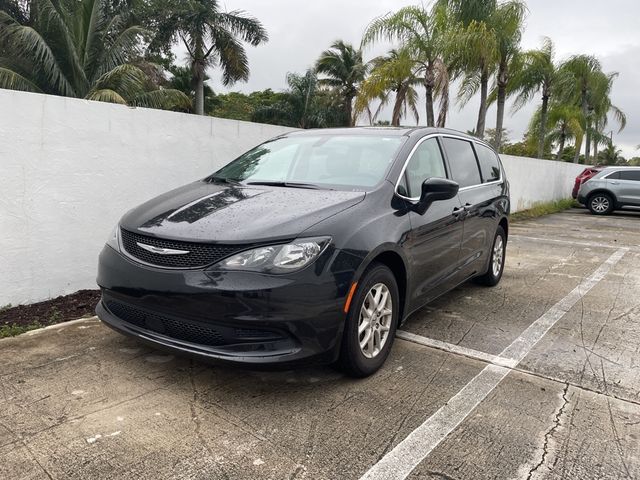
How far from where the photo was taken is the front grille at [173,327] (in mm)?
2643

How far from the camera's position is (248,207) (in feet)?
10.0

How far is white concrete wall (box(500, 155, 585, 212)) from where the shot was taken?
13.4 meters

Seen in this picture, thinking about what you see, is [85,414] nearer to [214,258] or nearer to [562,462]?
[214,258]

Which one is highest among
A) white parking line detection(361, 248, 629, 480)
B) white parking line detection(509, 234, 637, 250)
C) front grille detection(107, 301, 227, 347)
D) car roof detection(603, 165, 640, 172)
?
car roof detection(603, 165, 640, 172)

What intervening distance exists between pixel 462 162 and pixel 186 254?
2.94 metres

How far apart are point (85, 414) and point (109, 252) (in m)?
0.98

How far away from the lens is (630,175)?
14.7 metres

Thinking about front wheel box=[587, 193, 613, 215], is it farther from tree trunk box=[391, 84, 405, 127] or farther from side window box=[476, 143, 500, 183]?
side window box=[476, 143, 500, 183]

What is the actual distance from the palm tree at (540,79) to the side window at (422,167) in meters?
12.0

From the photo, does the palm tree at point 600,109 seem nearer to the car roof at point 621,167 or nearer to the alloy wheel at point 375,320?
the car roof at point 621,167

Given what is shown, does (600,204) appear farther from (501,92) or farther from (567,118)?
(567,118)

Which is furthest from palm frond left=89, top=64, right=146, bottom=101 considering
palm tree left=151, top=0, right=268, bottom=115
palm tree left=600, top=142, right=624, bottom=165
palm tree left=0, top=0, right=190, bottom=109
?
palm tree left=600, top=142, right=624, bottom=165

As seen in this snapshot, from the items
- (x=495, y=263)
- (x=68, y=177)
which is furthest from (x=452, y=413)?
(x=68, y=177)

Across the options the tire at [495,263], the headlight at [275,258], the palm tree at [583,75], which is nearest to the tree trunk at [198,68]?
the palm tree at [583,75]
